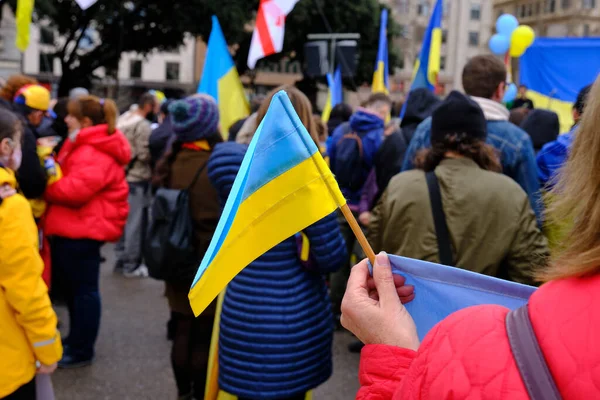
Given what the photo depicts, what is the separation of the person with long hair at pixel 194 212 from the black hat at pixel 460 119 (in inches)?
56.4

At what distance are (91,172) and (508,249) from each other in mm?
2835

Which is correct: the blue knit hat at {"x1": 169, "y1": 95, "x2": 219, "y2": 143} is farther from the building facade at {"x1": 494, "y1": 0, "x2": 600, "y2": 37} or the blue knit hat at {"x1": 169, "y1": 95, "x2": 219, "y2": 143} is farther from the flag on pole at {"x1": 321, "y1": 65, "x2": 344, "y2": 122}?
the building facade at {"x1": 494, "y1": 0, "x2": 600, "y2": 37}

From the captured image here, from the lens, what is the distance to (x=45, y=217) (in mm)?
4496

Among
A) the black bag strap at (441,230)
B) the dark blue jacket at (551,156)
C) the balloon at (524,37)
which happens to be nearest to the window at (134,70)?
the balloon at (524,37)

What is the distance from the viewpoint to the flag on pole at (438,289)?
155 centimetres

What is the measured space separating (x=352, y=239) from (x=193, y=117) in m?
2.30

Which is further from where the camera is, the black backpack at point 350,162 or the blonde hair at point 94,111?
the black backpack at point 350,162

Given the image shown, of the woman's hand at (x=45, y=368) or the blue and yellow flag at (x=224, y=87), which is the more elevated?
the blue and yellow flag at (x=224, y=87)

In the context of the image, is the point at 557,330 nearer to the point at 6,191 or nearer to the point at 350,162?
the point at 6,191

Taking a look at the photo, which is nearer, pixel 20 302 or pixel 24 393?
pixel 20 302

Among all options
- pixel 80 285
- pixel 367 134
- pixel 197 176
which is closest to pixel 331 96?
pixel 367 134

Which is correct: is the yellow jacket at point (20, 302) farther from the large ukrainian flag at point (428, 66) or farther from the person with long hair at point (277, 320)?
the large ukrainian flag at point (428, 66)

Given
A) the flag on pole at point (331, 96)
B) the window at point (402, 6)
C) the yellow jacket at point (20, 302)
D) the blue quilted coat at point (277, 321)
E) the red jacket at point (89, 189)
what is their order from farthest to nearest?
the window at point (402, 6) < the flag on pole at point (331, 96) < the red jacket at point (89, 189) < the blue quilted coat at point (277, 321) < the yellow jacket at point (20, 302)

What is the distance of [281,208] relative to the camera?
1.58 meters
